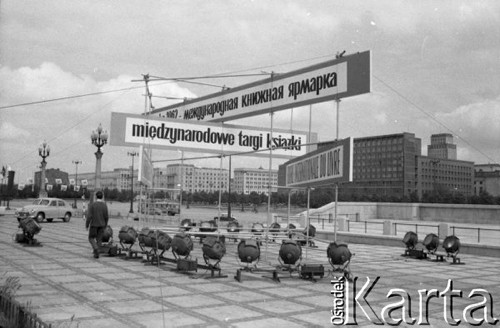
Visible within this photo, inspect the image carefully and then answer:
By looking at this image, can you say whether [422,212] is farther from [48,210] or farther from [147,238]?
[147,238]

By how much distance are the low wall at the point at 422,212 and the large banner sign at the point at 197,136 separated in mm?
23590

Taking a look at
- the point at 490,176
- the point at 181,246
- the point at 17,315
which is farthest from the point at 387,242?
the point at 17,315

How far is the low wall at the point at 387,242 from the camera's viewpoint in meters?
19.8

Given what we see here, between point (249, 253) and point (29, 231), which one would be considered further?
point (29, 231)

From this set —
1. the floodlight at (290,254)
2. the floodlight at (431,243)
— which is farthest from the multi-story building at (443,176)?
the floodlight at (290,254)

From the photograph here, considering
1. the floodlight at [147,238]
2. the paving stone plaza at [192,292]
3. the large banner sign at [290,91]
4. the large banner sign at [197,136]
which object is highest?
the large banner sign at [290,91]

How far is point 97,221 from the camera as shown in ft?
46.7

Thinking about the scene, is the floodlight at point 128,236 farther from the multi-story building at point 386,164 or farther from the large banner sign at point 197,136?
the multi-story building at point 386,164

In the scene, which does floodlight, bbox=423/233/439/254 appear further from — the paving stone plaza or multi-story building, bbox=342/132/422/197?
multi-story building, bbox=342/132/422/197

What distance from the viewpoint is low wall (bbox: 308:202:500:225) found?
114 ft

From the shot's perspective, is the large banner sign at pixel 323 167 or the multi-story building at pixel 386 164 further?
the multi-story building at pixel 386 164

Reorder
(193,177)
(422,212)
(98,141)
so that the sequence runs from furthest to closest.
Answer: (422,212) → (98,141) → (193,177)

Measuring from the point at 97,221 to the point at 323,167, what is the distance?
7.19 metres

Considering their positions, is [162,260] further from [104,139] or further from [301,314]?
[104,139]
